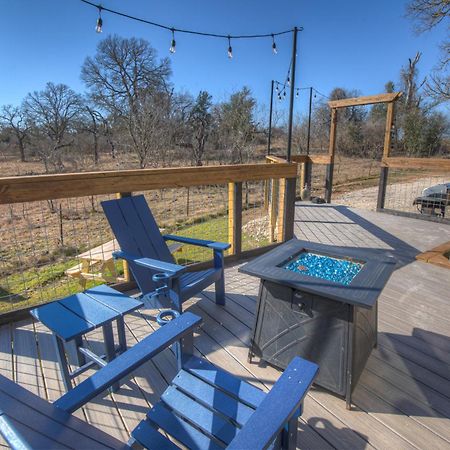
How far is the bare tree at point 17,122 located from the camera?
51.1 feet

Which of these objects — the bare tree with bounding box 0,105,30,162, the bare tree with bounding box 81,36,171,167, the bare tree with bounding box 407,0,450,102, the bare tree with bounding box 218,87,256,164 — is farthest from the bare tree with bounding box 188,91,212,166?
the bare tree with bounding box 0,105,30,162

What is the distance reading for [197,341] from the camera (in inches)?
78.5

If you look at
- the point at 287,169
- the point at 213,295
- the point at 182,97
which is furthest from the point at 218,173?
the point at 182,97

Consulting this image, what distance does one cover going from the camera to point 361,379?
1.69 m

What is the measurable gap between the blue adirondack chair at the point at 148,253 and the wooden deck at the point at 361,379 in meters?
0.30

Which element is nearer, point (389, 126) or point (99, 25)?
point (99, 25)

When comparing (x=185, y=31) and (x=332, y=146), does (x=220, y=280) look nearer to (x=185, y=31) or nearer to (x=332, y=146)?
(x=185, y=31)

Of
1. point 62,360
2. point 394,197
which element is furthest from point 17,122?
point 62,360

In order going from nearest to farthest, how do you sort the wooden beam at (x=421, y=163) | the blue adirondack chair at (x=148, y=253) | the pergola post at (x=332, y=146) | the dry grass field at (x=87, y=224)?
1. the blue adirondack chair at (x=148, y=253)
2. the dry grass field at (x=87, y=224)
3. the wooden beam at (x=421, y=163)
4. the pergola post at (x=332, y=146)

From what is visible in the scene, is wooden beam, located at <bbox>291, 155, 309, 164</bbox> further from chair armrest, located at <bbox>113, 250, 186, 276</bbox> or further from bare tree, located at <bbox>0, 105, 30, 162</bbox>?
bare tree, located at <bbox>0, 105, 30, 162</bbox>

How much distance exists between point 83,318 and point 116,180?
118cm

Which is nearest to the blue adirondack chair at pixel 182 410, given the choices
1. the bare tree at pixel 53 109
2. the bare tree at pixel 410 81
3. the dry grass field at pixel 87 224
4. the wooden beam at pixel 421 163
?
the dry grass field at pixel 87 224

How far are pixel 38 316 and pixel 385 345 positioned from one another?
1.94 metres

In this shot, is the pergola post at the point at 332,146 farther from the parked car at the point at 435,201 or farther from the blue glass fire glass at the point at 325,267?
the blue glass fire glass at the point at 325,267
